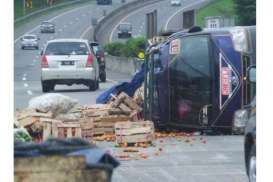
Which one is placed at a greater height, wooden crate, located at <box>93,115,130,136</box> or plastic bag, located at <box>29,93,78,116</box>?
plastic bag, located at <box>29,93,78,116</box>

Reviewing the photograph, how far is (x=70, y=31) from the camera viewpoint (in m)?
99.6

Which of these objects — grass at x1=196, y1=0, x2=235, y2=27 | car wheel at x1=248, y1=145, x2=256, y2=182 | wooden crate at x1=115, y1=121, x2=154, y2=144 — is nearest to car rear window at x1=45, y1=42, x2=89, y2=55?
wooden crate at x1=115, y1=121, x2=154, y2=144

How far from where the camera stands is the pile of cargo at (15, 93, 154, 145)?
51.1ft

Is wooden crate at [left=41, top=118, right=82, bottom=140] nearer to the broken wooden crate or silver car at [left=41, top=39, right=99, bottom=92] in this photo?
the broken wooden crate

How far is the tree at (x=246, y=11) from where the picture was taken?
54156 millimetres

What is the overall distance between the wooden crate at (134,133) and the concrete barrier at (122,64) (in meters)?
34.3

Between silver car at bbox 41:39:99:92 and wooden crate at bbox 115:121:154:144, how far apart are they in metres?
16.3

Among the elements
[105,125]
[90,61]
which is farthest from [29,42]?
[105,125]

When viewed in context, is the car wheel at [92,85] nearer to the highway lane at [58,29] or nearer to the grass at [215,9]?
the highway lane at [58,29]

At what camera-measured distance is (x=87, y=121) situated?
1700cm

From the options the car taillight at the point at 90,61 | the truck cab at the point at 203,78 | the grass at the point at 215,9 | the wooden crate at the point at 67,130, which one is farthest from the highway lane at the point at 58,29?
the wooden crate at the point at 67,130

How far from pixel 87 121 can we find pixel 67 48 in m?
15.0

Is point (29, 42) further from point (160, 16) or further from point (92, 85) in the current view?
point (92, 85)

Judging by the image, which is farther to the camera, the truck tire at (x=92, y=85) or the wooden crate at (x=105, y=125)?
the truck tire at (x=92, y=85)
